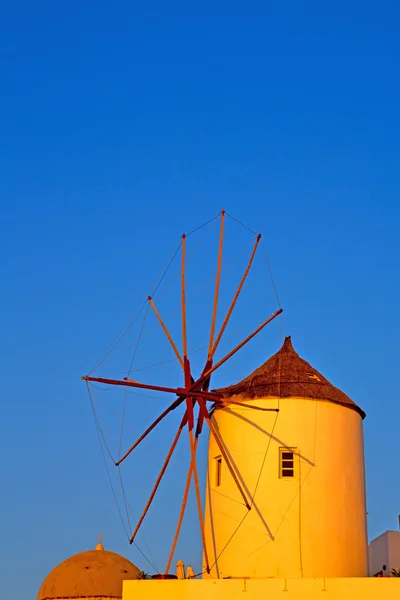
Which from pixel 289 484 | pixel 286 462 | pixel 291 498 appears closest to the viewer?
pixel 291 498

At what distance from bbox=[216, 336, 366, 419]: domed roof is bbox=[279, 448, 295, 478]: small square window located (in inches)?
65.5

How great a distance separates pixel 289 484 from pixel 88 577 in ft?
44.4

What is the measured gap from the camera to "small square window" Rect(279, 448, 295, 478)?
1126 inches

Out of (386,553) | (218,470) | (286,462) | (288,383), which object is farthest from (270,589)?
(386,553)

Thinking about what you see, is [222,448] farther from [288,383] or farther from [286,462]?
[288,383]

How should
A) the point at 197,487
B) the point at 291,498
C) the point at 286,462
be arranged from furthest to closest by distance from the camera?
the point at 286,462 < the point at 291,498 < the point at 197,487

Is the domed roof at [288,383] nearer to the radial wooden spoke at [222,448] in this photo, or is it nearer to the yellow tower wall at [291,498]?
the yellow tower wall at [291,498]

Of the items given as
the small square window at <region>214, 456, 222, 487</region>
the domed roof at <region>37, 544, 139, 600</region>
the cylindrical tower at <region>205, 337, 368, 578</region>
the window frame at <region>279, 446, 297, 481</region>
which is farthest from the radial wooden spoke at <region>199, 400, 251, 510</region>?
the domed roof at <region>37, 544, 139, 600</region>

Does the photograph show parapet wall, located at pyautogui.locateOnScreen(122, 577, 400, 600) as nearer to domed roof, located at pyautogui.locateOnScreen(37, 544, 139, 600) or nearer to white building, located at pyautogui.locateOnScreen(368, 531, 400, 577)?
white building, located at pyautogui.locateOnScreen(368, 531, 400, 577)

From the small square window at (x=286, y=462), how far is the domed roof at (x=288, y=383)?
65.5 inches

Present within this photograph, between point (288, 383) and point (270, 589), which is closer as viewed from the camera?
point (270, 589)

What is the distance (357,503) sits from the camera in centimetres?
2928

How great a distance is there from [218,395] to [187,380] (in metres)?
1.33

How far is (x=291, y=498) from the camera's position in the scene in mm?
28234
